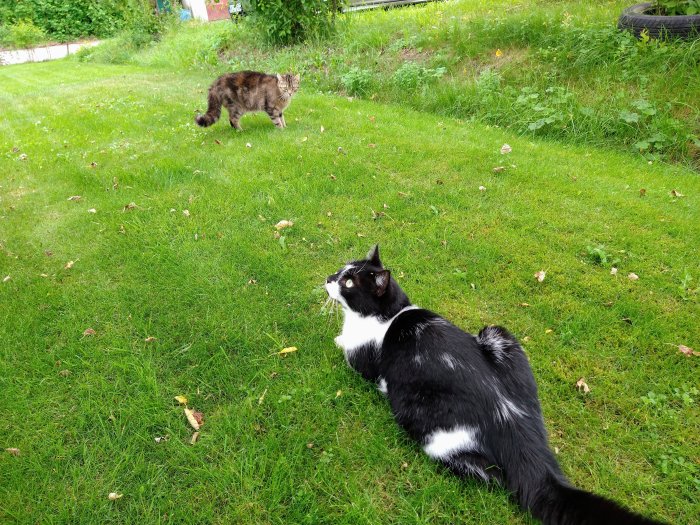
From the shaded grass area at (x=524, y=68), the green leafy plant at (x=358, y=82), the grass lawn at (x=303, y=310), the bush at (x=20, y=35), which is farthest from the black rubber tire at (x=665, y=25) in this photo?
the bush at (x=20, y=35)

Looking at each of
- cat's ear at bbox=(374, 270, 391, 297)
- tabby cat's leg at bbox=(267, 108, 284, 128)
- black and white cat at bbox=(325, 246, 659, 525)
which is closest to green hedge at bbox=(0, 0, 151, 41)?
tabby cat's leg at bbox=(267, 108, 284, 128)

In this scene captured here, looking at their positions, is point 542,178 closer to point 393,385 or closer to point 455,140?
point 455,140

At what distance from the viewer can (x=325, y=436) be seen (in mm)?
2486

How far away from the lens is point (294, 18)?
9805 millimetres

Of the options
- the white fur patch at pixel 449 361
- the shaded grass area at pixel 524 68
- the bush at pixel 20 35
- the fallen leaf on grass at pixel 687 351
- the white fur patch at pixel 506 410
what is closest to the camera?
the white fur patch at pixel 506 410

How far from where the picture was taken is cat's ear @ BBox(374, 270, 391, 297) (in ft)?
8.45

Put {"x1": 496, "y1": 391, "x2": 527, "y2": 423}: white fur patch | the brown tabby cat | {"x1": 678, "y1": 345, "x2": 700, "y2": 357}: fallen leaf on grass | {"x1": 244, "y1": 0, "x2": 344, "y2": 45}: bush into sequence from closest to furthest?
1. {"x1": 496, "y1": 391, "x2": 527, "y2": 423}: white fur patch
2. {"x1": 678, "y1": 345, "x2": 700, "y2": 357}: fallen leaf on grass
3. the brown tabby cat
4. {"x1": 244, "y1": 0, "x2": 344, "y2": 45}: bush

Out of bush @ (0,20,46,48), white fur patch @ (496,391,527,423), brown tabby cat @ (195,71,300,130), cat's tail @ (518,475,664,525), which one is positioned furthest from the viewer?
bush @ (0,20,46,48)

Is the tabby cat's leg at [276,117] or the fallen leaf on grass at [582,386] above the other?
the tabby cat's leg at [276,117]

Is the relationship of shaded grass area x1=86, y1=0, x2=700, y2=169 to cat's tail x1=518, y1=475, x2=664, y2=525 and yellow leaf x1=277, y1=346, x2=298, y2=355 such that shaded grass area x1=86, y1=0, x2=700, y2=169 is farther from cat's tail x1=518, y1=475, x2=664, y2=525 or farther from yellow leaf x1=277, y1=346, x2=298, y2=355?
cat's tail x1=518, y1=475, x2=664, y2=525

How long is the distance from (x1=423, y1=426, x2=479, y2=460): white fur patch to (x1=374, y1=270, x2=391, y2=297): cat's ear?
35.0 inches

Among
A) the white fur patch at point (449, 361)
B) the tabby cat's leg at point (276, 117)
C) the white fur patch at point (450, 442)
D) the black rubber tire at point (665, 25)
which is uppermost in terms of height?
the black rubber tire at point (665, 25)

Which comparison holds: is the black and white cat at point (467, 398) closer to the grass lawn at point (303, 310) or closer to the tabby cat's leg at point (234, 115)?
the grass lawn at point (303, 310)

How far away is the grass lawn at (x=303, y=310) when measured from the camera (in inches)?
88.4
